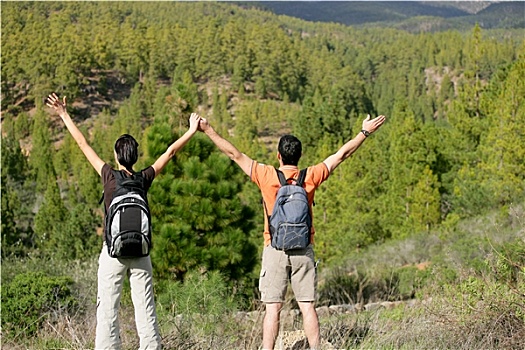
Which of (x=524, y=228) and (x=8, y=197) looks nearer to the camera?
(x=524, y=228)

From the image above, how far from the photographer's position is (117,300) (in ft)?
11.6

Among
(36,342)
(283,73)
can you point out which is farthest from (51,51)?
(36,342)

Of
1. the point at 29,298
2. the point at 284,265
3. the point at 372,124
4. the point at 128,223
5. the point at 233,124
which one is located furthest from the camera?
the point at 233,124

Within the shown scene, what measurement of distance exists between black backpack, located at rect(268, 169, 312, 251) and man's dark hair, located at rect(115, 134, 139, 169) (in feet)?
2.81

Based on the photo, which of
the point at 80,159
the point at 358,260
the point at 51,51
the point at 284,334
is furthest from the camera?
the point at 51,51

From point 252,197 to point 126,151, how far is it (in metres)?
20.3

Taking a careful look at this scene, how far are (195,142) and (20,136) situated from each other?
4921 cm

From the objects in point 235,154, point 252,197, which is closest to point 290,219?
point 235,154

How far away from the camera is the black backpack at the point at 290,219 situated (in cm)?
365

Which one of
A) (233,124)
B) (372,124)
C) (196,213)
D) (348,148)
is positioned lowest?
(196,213)

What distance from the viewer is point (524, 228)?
432 cm

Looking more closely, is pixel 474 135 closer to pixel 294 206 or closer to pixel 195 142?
pixel 195 142

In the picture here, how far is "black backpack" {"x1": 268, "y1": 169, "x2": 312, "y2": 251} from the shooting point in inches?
144

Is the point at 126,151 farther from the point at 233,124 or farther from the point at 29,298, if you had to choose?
the point at 233,124
